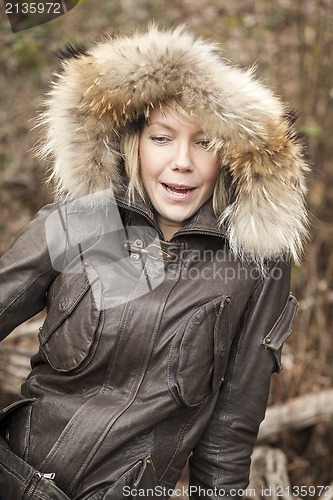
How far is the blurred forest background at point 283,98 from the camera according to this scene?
3.77 m

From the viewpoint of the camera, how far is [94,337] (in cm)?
192

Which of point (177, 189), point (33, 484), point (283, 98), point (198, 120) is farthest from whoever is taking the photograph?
point (283, 98)

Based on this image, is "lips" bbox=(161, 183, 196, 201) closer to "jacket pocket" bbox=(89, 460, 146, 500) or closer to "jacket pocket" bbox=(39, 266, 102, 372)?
"jacket pocket" bbox=(39, 266, 102, 372)

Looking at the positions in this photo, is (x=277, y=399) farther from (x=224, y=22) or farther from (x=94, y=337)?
(x=224, y=22)

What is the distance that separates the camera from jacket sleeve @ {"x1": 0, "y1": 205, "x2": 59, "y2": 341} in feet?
6.38

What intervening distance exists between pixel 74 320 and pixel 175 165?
2.41ft

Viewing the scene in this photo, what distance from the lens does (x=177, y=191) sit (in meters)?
2.08

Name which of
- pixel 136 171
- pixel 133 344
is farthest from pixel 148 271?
pixel 136 171

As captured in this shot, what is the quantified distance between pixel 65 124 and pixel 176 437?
1.36 metres

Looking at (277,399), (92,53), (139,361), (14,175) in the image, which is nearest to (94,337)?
(139,361)

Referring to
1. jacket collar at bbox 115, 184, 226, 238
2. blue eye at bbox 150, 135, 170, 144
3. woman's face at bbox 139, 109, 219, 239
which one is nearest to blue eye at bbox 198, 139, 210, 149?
woman's face at bbox 139, 109, 219, 239

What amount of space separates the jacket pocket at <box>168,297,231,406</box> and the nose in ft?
1.80

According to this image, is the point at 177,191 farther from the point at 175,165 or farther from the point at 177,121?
the point at 177,121

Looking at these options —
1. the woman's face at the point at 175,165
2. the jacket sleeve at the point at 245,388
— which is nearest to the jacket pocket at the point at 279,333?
the jacket sleeve at the point at 245,388
